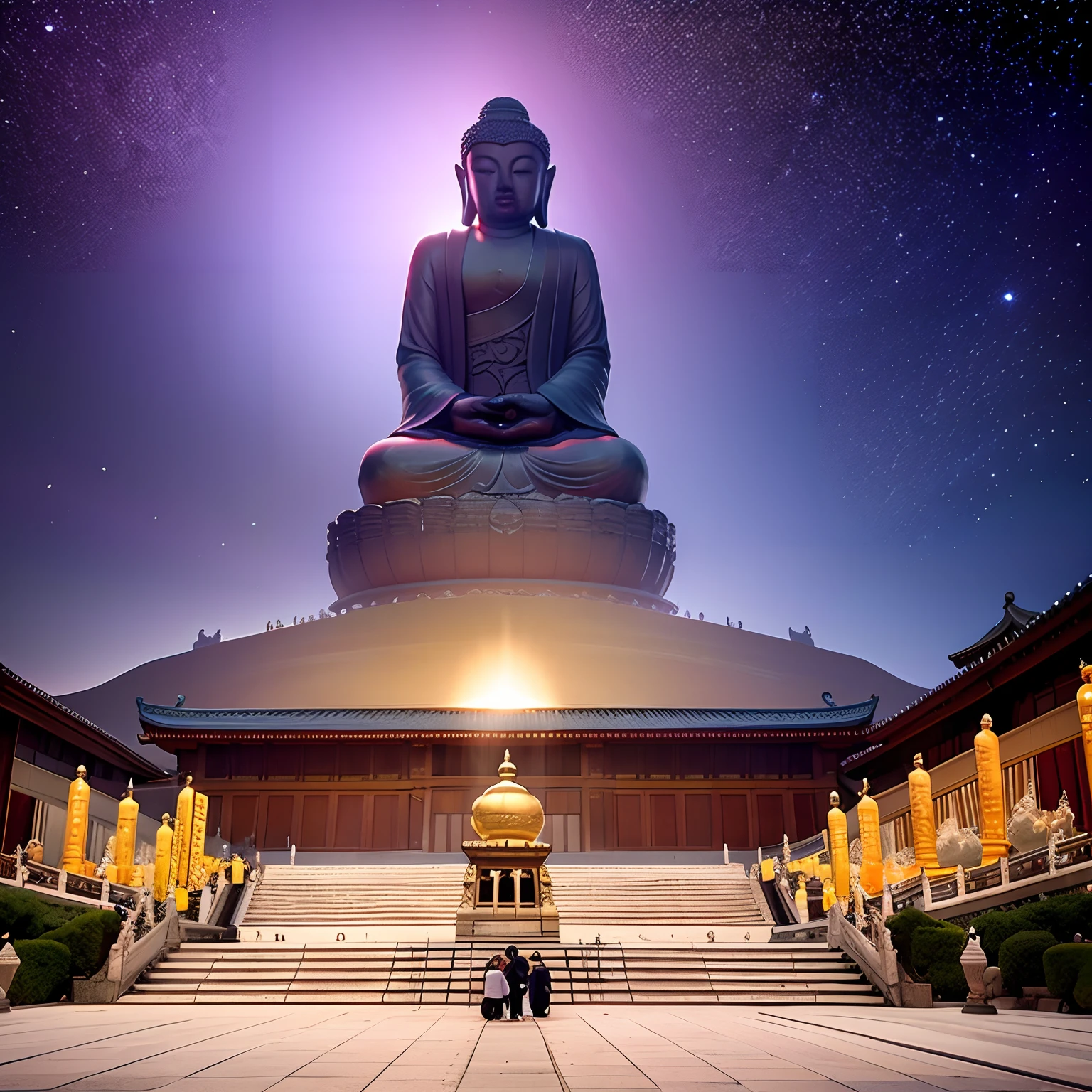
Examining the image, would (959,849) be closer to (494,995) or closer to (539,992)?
(539,992)

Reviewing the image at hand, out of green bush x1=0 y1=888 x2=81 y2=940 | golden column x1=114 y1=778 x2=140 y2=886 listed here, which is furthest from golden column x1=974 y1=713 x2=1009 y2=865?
golden column x1=114 y1=778 x2=140 y2=886

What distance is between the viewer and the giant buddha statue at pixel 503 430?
101ft

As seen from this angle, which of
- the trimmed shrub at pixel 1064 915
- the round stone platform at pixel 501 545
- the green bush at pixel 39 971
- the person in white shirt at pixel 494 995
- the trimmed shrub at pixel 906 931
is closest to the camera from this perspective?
the person in white shirt at pixel 494 995

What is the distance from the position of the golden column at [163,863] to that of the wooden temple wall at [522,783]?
6.16 meters

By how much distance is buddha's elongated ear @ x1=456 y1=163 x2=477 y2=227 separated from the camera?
108 ft

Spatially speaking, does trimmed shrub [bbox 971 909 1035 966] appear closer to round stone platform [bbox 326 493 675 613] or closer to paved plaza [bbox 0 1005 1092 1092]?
paved plaza [bbox 0 1005 1092 1092]

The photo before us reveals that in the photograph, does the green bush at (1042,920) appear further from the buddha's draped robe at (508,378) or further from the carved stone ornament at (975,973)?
the buddha's draped robe at (508,378)

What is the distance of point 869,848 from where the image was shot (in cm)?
1606

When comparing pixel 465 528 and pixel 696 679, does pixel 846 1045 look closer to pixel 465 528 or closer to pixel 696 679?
pixel 696 679

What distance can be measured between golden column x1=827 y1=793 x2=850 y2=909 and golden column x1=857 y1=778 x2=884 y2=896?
0.24 metres

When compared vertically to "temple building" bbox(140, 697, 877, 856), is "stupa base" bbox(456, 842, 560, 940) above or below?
below

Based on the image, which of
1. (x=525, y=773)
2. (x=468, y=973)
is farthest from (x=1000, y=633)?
(x=468, y=973)

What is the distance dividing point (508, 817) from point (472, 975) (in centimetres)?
264

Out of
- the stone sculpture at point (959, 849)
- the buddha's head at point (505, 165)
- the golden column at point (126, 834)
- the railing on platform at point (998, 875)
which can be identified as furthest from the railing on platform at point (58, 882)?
the buddha's head at point (505, 165)
